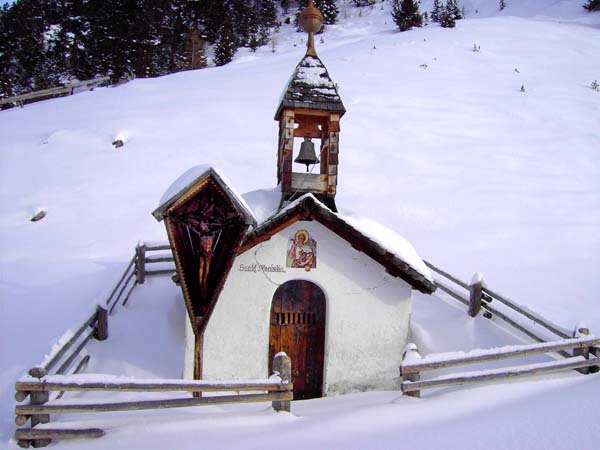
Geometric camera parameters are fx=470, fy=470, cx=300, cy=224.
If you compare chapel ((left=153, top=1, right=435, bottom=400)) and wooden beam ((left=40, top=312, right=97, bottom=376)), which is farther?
chapel ((left=153, top=1, right=435, bottom=400))

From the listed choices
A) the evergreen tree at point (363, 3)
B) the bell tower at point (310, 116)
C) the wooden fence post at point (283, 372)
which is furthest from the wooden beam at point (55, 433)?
the evergreen tree at point (363, 3)

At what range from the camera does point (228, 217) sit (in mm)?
6430

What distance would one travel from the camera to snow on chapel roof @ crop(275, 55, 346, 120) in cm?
938

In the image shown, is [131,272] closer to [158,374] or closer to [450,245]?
[158,374]

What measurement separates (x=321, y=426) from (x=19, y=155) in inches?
811

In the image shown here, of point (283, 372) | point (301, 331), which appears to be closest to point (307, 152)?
point (301, 331)

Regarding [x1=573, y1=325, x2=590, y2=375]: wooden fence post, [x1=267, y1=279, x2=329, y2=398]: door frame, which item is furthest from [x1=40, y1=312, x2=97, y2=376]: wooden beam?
[x1=573, y1=325, x2=590, y2=375]: wooden fence post

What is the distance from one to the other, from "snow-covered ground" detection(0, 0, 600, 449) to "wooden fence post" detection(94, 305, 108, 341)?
0.26 m

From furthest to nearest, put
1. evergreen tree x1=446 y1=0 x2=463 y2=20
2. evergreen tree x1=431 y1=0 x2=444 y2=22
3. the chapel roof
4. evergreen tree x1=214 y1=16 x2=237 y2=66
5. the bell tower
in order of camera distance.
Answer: evergreen tree x1=446 y1=0 x2=463 y2=20 < evergreen tree x1=431 y1=0 x2=444 y2=22 < evergreen tree x1=214 y1=16 x2=237 y2=66 < the bell tower < the chapel roof

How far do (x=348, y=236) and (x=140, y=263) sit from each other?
7176 mm

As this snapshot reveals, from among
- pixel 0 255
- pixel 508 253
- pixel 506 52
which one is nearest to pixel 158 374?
pixel 0 255

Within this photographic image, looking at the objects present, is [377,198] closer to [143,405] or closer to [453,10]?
[143,405]

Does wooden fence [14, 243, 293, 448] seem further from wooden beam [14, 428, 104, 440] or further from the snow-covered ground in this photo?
the snow-covered ground

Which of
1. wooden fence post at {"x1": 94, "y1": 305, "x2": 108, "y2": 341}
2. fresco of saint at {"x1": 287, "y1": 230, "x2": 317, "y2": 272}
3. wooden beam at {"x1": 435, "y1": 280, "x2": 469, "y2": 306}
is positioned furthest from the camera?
wooden beam at {"x1": 435, "y1": 280, "x2": 469, "y2": 306}
